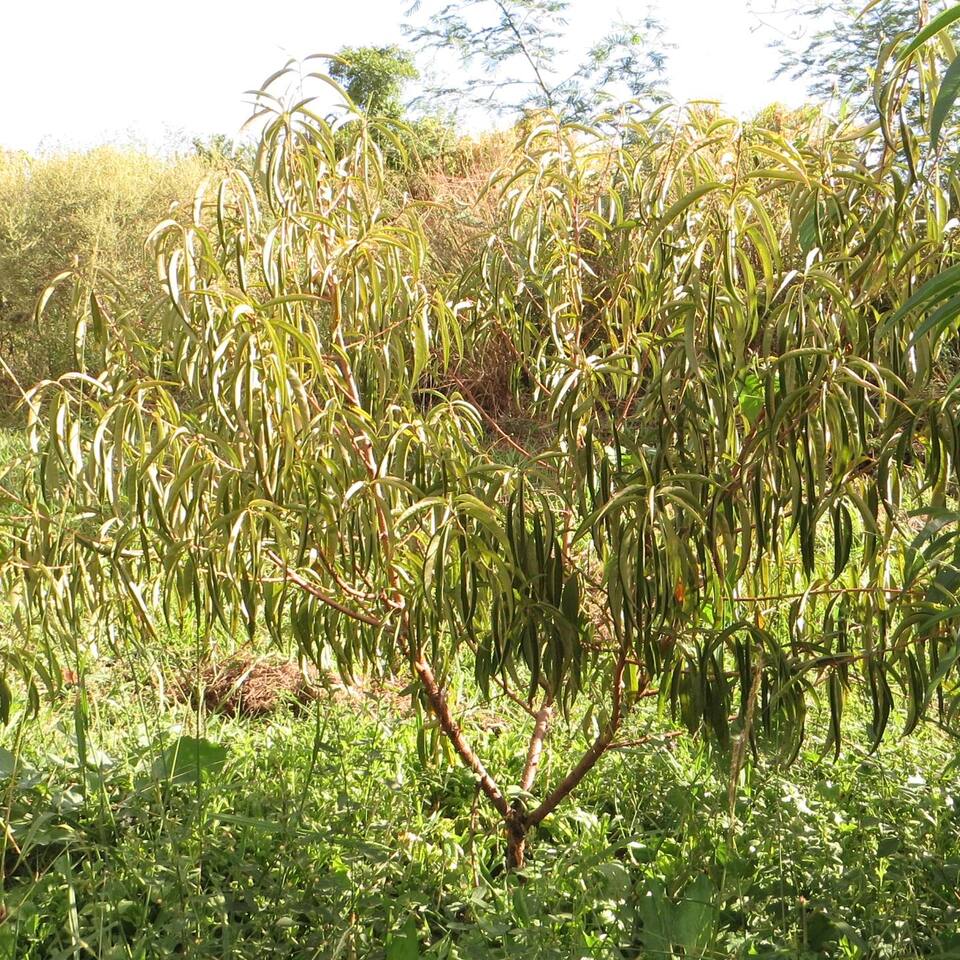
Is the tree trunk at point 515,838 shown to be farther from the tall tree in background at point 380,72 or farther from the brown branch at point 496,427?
the tall tree in background at point 380,72

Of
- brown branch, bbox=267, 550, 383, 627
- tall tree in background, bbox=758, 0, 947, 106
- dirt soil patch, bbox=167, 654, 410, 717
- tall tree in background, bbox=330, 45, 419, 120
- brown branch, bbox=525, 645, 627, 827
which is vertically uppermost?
tall tree in background, bbox=330, 45, 419, 120

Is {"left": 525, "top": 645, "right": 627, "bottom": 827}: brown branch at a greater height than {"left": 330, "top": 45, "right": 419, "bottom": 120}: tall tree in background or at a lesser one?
lesser

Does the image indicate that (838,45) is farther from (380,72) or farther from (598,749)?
(380,72)

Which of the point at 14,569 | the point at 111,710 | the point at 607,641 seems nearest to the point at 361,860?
the point at 607,641

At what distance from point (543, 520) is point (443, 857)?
0.86m

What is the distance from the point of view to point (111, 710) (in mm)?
3004

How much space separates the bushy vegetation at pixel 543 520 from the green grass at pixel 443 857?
0.01 metres

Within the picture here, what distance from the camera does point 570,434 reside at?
1513mm

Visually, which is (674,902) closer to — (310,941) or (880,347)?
(310,941)

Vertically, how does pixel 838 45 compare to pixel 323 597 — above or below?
above

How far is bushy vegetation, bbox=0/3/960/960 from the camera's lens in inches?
55.2

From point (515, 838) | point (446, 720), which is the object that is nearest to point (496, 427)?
point (446, 720)

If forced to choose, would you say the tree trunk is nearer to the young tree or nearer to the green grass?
the green grass

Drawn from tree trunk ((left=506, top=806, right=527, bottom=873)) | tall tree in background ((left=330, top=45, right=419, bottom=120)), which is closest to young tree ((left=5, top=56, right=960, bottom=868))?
tree trunk ((left=506, top=806, right=527, bottom=873))
